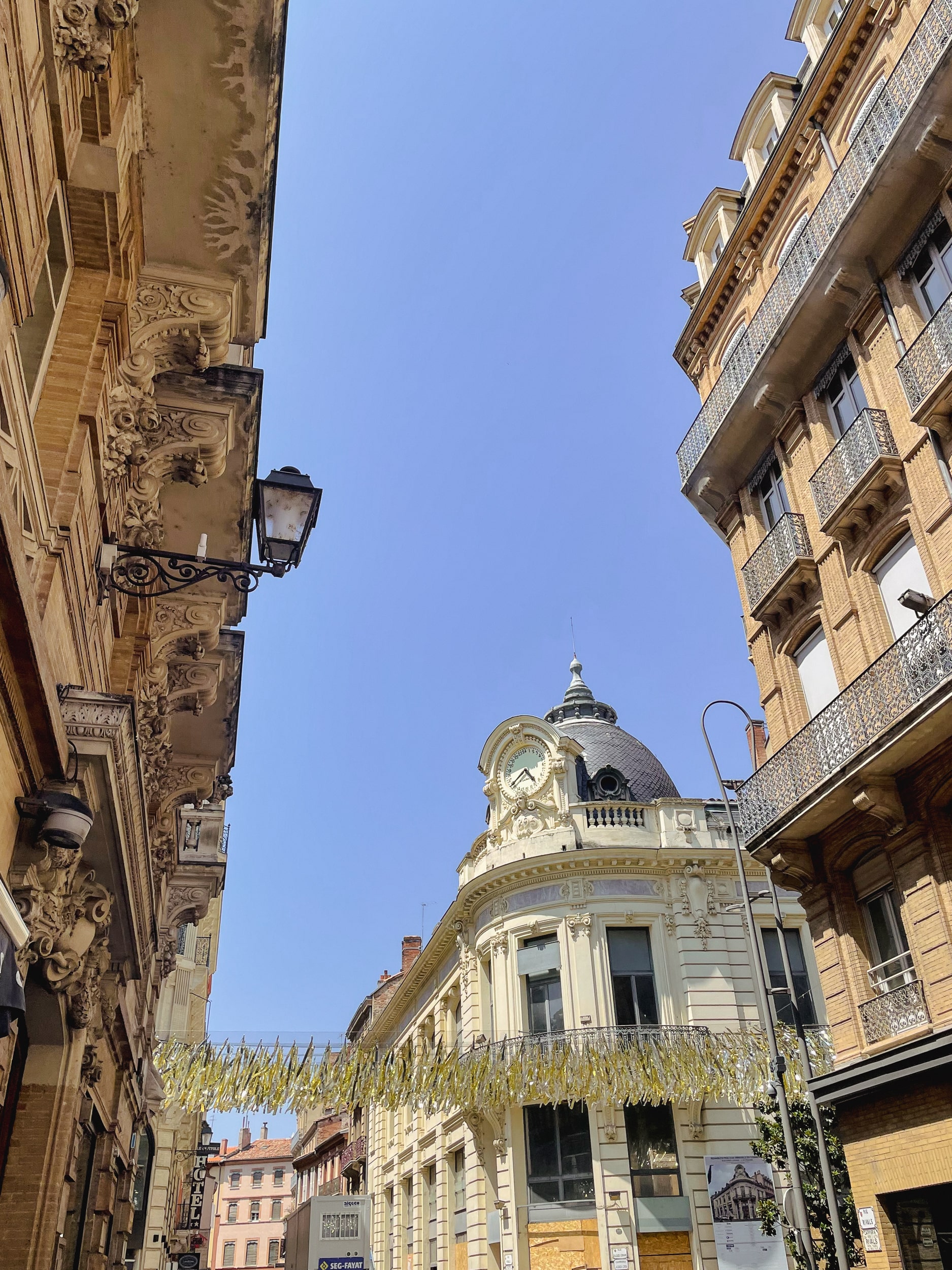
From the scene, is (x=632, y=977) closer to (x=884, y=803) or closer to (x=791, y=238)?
(x=884, y=803)

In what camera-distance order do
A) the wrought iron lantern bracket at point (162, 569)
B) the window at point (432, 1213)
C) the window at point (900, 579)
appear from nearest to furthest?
1. the wrought iron lantern bracket at point (162, 569)
2. the window at point (900, 579)
3. the window at point (432, 1213)

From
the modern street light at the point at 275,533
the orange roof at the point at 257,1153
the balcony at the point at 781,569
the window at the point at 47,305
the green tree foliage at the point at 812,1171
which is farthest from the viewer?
the orange roof at the point at 257,1153

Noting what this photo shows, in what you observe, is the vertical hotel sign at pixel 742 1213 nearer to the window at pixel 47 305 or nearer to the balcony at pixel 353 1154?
the window at pixel 47 305

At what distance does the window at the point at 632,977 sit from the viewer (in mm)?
23984

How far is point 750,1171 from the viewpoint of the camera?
2197 centimetres

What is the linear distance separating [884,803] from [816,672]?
3.68 meters

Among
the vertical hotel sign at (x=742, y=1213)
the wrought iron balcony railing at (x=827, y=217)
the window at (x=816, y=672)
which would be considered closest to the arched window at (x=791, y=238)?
the wrought iron balcony railing at (x=827, y=217)

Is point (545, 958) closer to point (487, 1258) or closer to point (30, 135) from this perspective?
point (487, 1258)

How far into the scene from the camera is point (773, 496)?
17.4 metres

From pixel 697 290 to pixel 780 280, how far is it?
5.63 m

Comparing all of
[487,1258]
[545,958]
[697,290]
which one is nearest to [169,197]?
[697,290]

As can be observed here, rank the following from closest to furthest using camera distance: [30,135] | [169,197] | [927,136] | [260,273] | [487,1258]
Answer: [30,135] → [169,197] → [260,273] → [927,136] → [487,1258]

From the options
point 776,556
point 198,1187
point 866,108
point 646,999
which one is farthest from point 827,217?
point 198,1187

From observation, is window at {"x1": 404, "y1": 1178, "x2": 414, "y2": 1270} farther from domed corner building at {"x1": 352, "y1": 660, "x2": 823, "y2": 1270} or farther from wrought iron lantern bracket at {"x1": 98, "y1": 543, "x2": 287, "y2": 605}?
wrought iron lantern bracket at {"x1": 98, "y1": 543, "x2": 287, "y2": 605}
